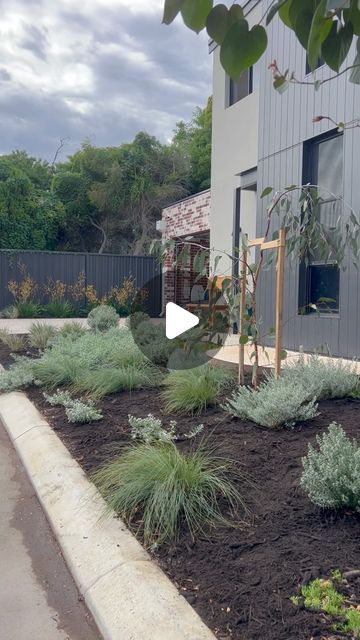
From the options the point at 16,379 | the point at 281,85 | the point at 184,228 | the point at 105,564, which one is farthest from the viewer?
the point at 184,228

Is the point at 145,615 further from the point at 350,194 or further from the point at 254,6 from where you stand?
the point at 254,6

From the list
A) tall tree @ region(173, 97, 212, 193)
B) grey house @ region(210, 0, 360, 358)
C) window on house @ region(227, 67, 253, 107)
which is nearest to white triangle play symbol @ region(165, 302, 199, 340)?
grey house @ region(210, 0, 360, 358)

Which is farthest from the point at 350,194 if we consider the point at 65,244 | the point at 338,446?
the point at 65,244

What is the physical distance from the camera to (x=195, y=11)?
1.46 metres

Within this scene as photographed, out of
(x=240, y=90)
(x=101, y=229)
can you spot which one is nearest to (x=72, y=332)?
(x=240, y=90)

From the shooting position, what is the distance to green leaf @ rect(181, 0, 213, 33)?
1.45m

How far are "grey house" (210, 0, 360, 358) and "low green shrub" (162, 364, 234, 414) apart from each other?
1.82m

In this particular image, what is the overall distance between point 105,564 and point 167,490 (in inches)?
22.6

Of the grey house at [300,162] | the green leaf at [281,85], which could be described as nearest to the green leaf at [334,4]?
the green leaf at [281,85]

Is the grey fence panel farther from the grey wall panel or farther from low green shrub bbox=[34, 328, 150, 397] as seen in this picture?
low green shrub bbox=[34, 328, 150, 397]

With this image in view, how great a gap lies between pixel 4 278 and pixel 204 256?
13.9 meters

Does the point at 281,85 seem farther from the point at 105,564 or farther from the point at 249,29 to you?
the point at 105,564

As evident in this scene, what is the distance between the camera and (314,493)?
3.24 meters

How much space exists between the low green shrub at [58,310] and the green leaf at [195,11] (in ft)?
54.6
